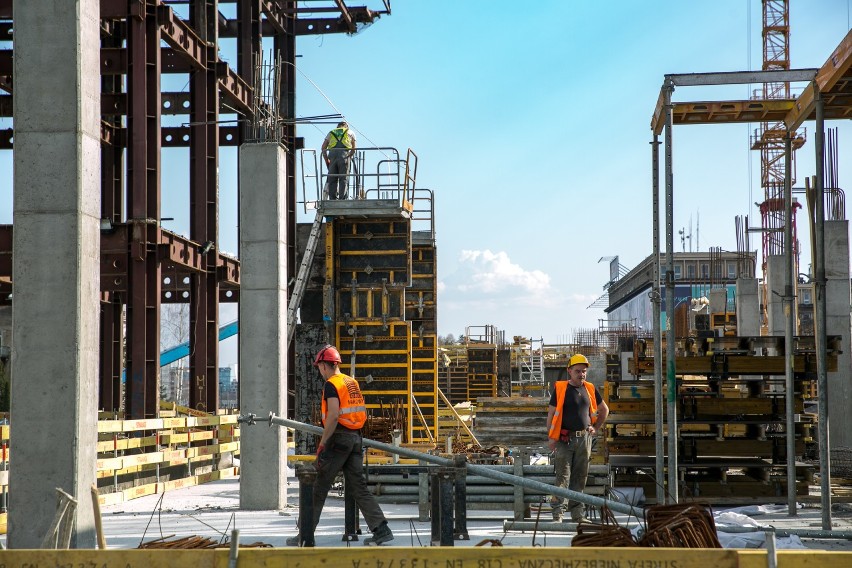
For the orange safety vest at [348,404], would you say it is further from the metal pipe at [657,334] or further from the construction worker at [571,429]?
the metal pipe at [657,334]

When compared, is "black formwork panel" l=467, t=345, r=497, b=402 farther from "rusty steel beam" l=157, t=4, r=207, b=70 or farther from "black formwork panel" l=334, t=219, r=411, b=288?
"rusty steel beam" l=157, t=4, r=207, b=70

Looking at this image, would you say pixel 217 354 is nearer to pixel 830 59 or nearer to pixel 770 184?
pixel 830 59

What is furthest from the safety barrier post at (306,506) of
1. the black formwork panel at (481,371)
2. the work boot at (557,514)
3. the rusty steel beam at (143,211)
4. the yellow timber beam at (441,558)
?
the black formwork panel at (481,371)

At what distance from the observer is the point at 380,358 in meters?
23.4

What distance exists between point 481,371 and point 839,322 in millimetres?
26035

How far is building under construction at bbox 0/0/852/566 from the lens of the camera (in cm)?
910

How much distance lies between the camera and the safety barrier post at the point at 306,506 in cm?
896

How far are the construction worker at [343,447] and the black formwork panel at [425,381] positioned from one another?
16364 mm

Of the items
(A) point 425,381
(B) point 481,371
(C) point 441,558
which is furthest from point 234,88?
(B) point 481,371

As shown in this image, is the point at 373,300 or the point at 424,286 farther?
the point at 424,286

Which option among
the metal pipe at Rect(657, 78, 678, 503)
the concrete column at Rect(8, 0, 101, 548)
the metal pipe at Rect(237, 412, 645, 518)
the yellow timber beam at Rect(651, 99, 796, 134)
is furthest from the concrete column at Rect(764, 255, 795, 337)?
the concrete column at Rect(8, 0, 101, 548)

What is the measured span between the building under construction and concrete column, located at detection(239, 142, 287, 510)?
3 centimetres

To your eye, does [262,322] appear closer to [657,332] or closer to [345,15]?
[657,332]

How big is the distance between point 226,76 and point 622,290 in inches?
3621
